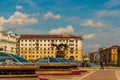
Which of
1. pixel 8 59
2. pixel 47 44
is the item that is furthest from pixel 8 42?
pixel 8 59

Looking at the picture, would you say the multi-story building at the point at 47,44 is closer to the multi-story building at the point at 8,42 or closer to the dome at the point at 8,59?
the multi-story building at the point at 8,42

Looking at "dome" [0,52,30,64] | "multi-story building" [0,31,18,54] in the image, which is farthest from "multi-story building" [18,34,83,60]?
"dome" [0,52,30,64]

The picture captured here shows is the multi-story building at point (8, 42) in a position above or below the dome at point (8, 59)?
above

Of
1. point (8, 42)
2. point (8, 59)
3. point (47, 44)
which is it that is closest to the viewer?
point (8, 59)

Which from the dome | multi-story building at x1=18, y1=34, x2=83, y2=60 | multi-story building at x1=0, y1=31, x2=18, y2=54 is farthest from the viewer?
multi-story building at x1=18, y1=34, x2=83, y2=60

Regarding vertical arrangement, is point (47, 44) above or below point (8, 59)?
above

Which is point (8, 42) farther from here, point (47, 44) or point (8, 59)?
point (8, 59)

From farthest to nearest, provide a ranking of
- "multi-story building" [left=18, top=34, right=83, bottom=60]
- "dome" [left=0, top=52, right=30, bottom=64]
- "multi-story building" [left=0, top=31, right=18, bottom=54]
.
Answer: "multi-story building" [left=18, top=34, right=83, bottom=60] < "multi-story building" [left=0, top=31, right=18, bottom=54] < "dome" [left=0, top=52, right=30, bottom=64]

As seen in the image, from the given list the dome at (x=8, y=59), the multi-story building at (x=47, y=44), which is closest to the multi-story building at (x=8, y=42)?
the multi-story building at (x=47, y=44)

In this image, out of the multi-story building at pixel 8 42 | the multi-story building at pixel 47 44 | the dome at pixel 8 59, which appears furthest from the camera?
the multi-story building at pixel 47 44

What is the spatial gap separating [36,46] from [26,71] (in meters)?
145

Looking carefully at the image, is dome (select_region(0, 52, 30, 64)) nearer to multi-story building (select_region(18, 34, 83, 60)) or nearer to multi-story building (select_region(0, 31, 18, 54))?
multi-story building (select_region(0, 31, 18, 54))

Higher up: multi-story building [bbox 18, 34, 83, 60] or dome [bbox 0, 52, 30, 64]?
multi-story building [bbox 18, 34, 83, 60]

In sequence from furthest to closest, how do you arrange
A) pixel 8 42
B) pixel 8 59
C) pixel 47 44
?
pixel 47 44, pixel 8 42, pixel 8 59
